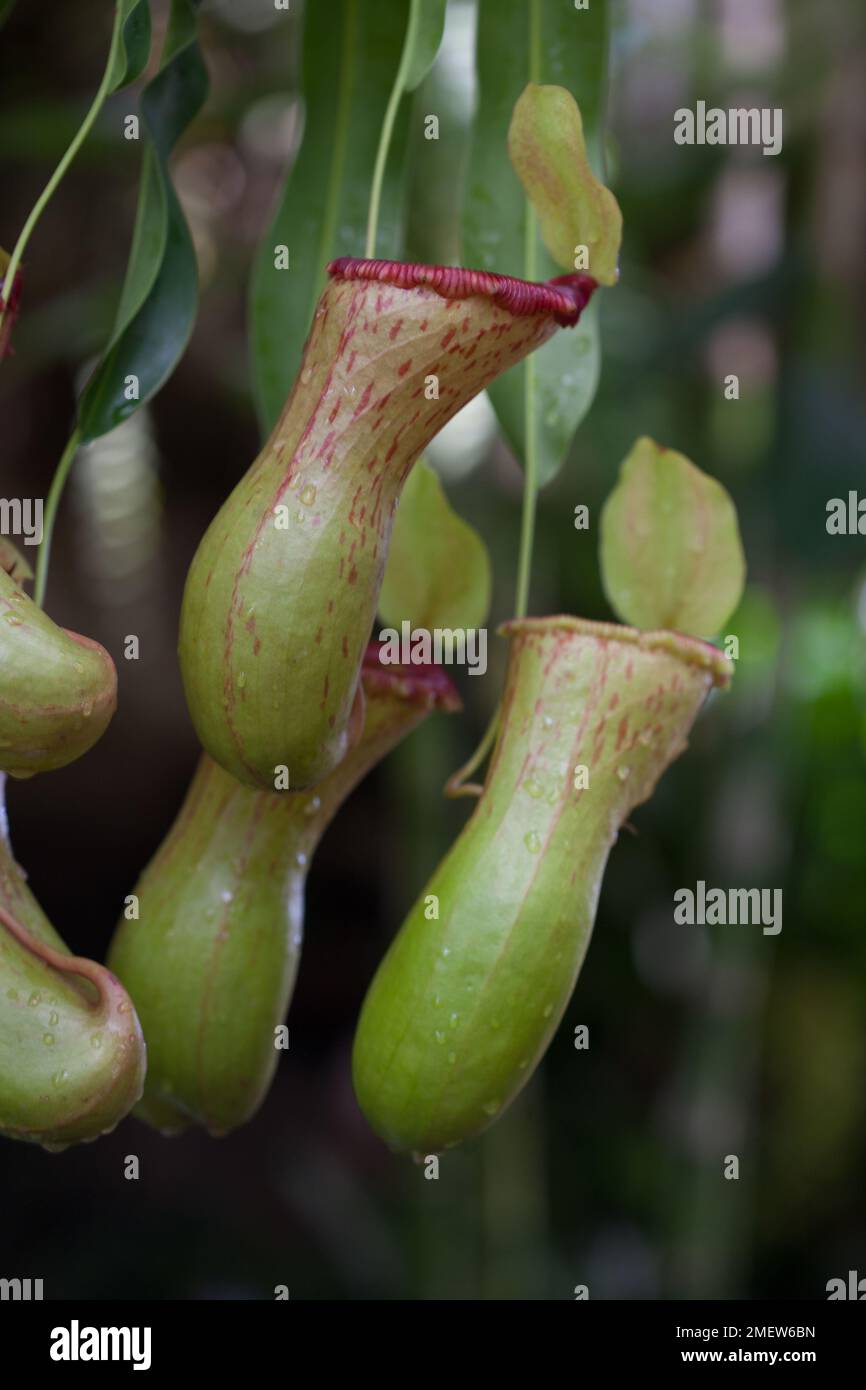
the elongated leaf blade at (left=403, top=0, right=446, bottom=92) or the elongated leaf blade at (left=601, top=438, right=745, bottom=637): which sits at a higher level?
the elongated leaf blade at (left=403, top=0, right=446, bottom=92)

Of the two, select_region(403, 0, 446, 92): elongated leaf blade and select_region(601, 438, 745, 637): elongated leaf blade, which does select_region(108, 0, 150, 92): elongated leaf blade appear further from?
select_region(601, 438, 745, 637): elongated leaf blade

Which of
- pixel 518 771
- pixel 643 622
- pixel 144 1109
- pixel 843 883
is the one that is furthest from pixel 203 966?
pixel 843 883

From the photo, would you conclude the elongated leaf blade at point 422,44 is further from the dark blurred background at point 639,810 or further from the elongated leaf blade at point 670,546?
the dark blurred background at point 639,810

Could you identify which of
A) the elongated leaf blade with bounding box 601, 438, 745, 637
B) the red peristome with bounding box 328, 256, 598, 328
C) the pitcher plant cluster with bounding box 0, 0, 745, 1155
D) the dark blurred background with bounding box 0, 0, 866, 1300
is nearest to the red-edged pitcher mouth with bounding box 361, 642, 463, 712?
the pitcher plant cluster with bounding box 0, 0, 745, 1155

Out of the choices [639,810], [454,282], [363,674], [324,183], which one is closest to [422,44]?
[454,282]

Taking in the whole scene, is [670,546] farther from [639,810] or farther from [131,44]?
[639,810]

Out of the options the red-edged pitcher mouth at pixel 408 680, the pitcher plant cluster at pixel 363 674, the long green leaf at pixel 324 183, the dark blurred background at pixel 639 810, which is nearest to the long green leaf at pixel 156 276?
the pitcher plant cluster at pixel 363 674

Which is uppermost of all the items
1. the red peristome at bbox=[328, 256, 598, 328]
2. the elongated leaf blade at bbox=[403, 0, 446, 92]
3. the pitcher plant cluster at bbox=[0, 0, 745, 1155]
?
the elongated leaf blade at bbox=[403, 0, 446, 92]
